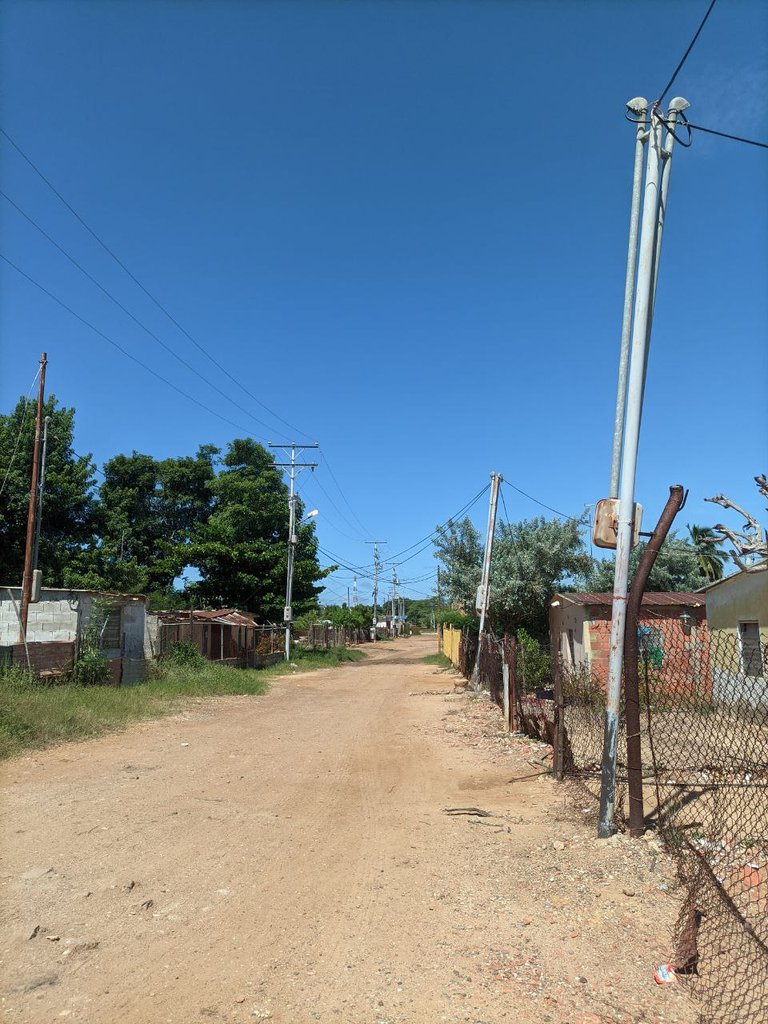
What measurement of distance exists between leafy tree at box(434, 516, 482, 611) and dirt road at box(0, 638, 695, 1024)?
1979cm

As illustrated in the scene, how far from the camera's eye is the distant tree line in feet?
99.0

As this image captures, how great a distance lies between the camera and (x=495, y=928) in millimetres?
4367

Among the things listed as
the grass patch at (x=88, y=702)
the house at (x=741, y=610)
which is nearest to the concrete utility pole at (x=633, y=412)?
the grass patch at (x=88, y=702)

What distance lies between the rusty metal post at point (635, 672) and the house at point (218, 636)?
1676 centimetres

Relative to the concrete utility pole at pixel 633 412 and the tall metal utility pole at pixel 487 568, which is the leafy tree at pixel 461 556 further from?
the concrete utility pole at pixel 633 412

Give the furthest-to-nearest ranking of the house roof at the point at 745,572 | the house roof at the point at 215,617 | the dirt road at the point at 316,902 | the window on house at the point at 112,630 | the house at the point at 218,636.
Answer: the house roof at the point at 215,617 < the house at the point at 218,636 < the window on house at the point at 112,630 < the house roof at the point at 745,572 < the dirt road at the point at 316,902

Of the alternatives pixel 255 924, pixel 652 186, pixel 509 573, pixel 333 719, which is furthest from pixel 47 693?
pixel 509 573

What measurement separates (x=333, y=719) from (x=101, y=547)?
23960mm

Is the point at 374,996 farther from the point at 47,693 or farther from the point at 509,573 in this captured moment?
the point at 509,573

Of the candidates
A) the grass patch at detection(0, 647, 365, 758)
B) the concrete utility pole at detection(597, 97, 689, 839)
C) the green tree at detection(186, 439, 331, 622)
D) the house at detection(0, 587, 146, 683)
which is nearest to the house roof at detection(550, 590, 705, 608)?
the grass patch at detection(0, 647, 365, 758)

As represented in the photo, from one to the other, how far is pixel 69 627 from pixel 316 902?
13.9 metres

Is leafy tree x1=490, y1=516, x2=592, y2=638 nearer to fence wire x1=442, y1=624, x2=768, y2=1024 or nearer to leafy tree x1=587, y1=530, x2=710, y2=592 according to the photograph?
leafy tree x1=587, y1=530, x2=710, y2=592

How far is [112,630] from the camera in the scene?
18.1 meters

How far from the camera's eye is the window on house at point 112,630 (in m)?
17.6
